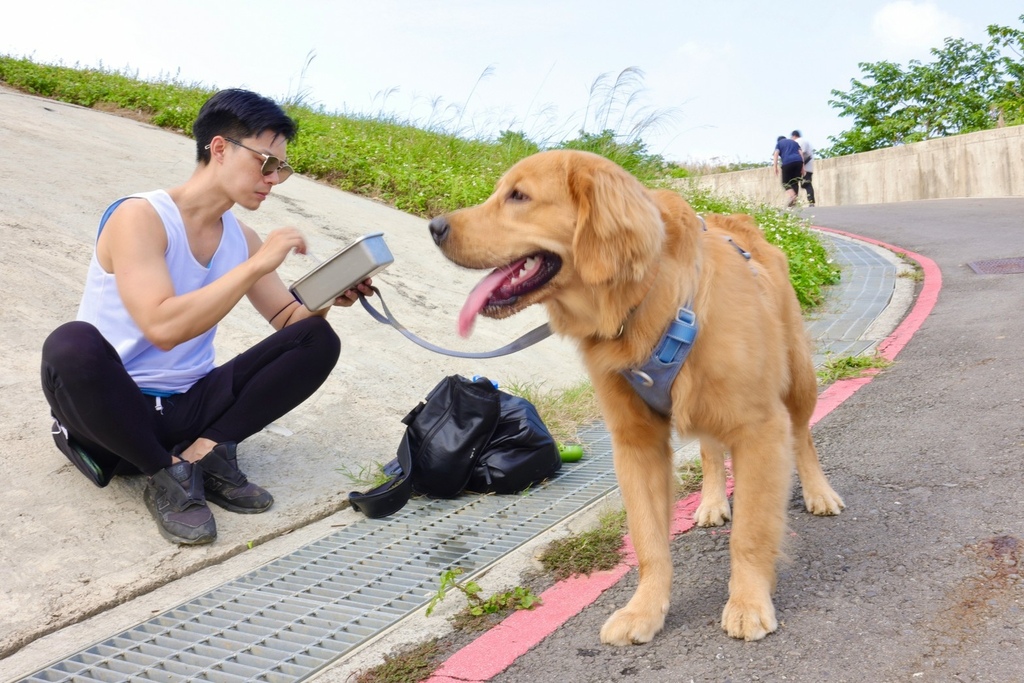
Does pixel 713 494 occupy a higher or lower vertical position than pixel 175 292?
lower

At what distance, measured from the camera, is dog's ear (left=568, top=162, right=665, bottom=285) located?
8.82 feet

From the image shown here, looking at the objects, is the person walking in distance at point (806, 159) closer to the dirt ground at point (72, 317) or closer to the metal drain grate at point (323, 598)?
the dirt ground at point (72, 317)

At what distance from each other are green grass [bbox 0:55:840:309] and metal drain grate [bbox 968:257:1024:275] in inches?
56.8

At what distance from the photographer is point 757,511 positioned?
8.88ft

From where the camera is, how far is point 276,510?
12.9 feet

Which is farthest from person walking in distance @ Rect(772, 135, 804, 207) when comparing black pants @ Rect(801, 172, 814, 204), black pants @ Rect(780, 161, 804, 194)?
black pants @ Rect(801, 172, 814, 204)

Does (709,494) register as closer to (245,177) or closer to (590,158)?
(590,158)

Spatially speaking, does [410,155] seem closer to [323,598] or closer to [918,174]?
[323,598]

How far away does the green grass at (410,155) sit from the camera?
30.6 feet

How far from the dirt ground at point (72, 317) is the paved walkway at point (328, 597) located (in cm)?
28

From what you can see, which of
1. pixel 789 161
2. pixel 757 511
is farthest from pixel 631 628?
pixel 789 161

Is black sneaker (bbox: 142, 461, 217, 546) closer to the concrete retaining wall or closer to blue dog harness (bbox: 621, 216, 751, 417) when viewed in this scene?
blue dog harness (bbox: 621, 216, 751, 417)

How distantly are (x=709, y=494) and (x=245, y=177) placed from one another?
2.45m

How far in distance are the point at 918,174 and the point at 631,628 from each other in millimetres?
23378
